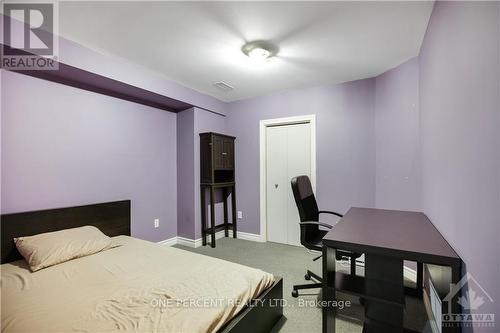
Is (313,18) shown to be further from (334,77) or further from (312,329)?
(312,329)

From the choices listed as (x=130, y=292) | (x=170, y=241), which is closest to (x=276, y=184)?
(x=170, y=241)

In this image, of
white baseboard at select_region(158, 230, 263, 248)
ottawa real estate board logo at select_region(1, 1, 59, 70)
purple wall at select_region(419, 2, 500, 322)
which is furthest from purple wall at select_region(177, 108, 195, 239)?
purple wall at select_region(419, 2, 500, 322)

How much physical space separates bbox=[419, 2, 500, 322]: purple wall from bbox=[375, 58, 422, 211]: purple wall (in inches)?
28.4

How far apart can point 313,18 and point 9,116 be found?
273cm

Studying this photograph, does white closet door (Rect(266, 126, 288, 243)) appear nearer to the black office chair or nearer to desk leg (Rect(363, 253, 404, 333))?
the black office chair

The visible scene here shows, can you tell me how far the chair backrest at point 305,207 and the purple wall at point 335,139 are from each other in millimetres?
812

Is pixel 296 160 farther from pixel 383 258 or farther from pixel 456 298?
pixel 456 298

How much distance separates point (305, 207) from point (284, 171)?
1.38m

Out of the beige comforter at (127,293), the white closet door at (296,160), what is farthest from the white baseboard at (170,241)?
the white closet door at (296,160)

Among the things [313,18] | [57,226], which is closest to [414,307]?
[313,18]

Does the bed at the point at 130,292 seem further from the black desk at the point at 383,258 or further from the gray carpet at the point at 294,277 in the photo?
the black desk at the point at 383,258

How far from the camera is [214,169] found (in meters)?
3.42

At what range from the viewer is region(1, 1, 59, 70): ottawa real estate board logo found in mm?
1679

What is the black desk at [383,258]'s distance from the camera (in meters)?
1.13
